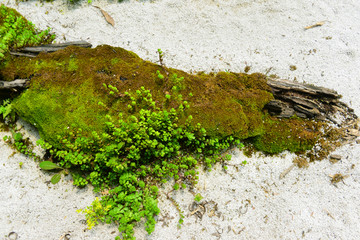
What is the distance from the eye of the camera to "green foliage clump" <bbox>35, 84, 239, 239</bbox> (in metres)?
3.42

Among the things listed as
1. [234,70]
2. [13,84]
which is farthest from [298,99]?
[13,84]

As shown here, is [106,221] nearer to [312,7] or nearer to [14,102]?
[14,102]

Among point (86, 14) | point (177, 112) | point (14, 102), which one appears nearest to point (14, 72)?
point (14, 102)

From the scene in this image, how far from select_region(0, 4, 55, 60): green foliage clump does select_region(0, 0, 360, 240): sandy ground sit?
0.27 meters

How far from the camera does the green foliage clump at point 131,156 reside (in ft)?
11.2

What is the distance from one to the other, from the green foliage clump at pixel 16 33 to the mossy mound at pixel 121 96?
335mm

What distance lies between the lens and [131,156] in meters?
3.45

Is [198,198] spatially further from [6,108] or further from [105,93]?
[6,108]

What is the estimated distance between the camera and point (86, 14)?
4609mm

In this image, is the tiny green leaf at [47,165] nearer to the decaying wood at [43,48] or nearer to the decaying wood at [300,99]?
the decaying wood at [43,48]

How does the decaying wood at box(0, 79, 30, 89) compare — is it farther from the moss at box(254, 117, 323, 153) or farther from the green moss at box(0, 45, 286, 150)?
the moss at box(254, 117, 323, 153)

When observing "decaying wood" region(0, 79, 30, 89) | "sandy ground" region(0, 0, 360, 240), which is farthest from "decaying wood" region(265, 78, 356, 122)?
"decaying wood" region(0, 79, 30, 89)

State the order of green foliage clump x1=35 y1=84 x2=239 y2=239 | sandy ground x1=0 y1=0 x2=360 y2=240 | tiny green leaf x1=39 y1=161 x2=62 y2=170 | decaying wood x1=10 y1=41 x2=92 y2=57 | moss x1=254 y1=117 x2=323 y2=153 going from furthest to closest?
moss x1=254 y1=117 x2=323 y2=153 < decaying wood x1=10 y1=41 x2=92 y2=57 < sandy ground x1=0 y1=0 x2=360 y2=240 < tiny green leaf x1=39 y1=161 x2=62 y2=170 < green foliage clump x1=35 y1=84 x2=239 y2=239

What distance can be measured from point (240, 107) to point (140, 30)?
2.86 metres
